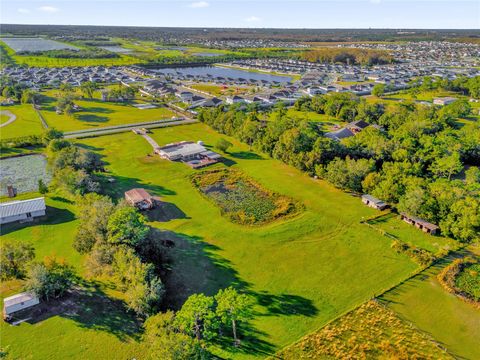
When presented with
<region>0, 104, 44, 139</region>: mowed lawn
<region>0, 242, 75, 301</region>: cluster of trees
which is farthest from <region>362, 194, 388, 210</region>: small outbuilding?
<region>0, 104, 44, 139</region>: mowed lawn

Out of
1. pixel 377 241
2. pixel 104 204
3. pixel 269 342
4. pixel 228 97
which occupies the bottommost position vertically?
pixel 269 342

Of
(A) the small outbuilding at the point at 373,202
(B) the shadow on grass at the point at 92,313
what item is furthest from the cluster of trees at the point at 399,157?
(B) the shadow on grass at the point at 92,313

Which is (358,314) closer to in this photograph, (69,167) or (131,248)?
(131,248)

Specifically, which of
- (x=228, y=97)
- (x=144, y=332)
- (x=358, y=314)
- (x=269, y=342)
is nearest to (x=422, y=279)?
(x=358, y=314)

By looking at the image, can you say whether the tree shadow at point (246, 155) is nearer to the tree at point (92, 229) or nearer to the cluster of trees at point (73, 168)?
the cluster of trees at point (73, 168)

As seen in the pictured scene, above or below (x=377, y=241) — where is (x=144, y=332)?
below

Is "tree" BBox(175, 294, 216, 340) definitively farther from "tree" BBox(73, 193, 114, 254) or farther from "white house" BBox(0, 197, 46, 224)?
"white house" BBox(0, 197, 46, 224)
